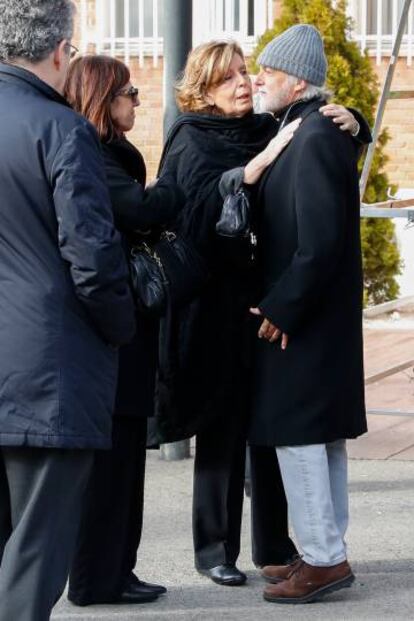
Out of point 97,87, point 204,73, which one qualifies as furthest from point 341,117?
point 97,87

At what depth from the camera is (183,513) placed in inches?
239

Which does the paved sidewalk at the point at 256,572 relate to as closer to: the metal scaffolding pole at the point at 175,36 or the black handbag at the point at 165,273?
the black handbag at the point at 165,273

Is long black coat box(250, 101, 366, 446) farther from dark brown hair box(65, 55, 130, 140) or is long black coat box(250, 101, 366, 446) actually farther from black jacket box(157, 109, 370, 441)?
dark brown hair box(65, 55, 130, 140)

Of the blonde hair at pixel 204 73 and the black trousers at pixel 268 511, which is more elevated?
the blonde hair at pixel 204 73

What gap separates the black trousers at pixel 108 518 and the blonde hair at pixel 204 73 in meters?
1.10

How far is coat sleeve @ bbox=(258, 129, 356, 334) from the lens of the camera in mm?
4617

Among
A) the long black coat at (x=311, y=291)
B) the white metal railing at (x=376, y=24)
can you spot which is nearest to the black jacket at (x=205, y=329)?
the long black coat at (x=311, y=291)

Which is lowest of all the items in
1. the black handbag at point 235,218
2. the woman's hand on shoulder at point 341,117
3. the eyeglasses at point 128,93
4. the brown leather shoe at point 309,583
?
the brown leather shoe at point 309,583

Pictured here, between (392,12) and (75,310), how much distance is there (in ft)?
35.8

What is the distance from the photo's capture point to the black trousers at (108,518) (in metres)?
4.75

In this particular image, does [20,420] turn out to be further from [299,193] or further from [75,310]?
[299,193]

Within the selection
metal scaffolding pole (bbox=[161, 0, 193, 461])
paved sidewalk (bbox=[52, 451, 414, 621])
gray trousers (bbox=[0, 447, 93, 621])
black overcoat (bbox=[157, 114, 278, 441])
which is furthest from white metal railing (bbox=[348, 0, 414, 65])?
gray trousers (bbox=[0, 447, 93, 621])

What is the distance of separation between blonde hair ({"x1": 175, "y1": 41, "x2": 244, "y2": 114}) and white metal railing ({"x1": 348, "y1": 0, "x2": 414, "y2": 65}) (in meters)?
8.71

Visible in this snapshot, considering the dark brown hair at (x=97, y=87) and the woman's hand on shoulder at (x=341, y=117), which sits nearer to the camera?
the dark brown hair at (x=97, y=87)
